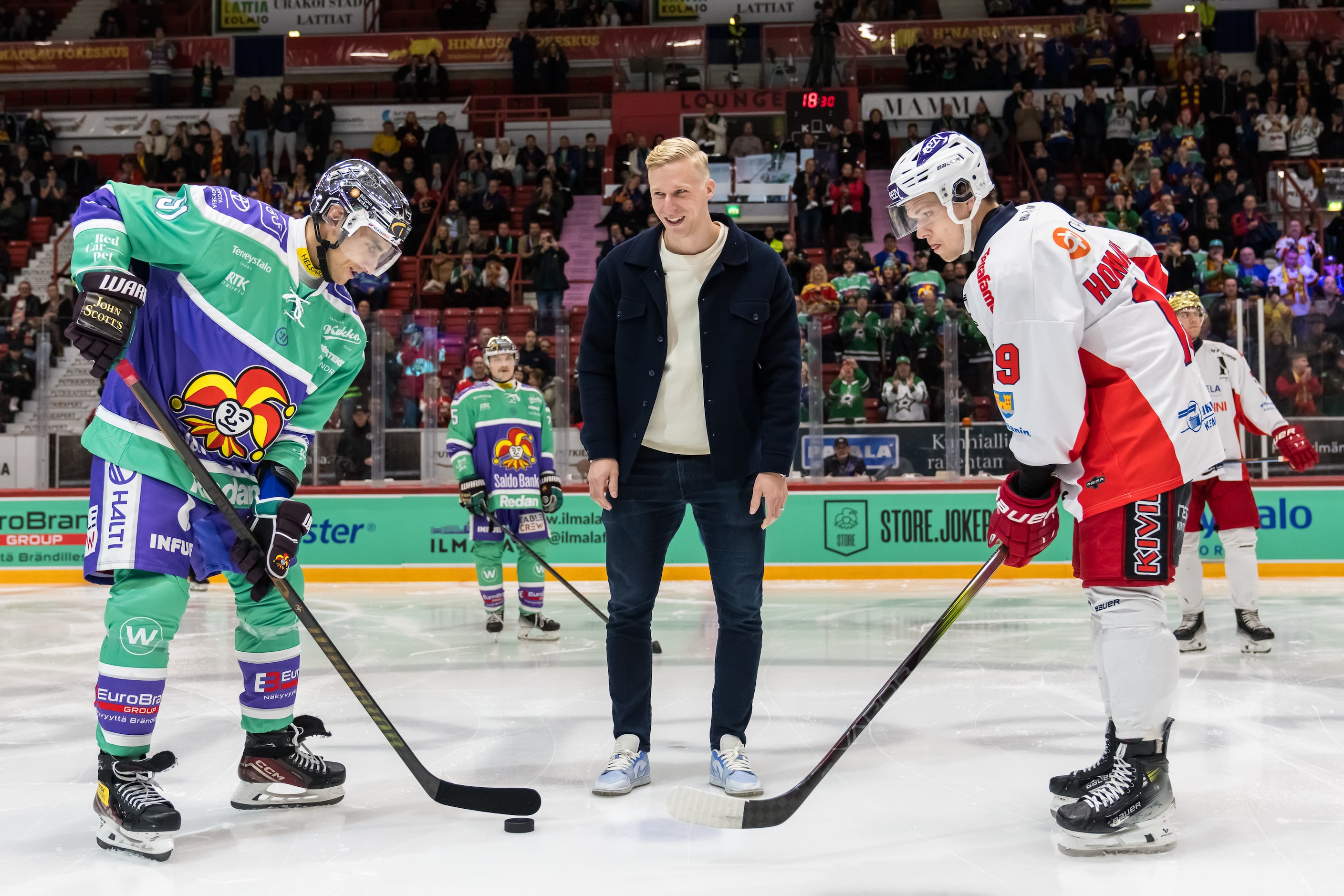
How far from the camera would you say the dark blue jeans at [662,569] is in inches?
119

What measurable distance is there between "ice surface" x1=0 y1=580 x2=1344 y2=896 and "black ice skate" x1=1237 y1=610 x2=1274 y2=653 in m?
0.07

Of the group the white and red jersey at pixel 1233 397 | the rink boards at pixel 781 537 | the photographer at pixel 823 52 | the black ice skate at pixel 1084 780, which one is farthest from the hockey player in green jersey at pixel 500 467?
the photographer at pixel 823 52

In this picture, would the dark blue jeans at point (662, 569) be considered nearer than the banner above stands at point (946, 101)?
Yes

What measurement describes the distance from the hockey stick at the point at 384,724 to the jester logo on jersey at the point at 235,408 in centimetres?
6

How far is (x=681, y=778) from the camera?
315cm

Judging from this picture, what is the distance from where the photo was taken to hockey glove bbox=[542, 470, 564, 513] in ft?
20.2

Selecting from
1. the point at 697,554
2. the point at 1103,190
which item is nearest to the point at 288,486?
the point at 697,554

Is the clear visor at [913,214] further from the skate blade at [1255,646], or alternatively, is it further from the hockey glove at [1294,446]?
the skate blade at [1255,646]

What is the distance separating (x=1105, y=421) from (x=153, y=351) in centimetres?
216

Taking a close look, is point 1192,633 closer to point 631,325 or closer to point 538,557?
point 538,557

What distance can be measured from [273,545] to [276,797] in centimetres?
68

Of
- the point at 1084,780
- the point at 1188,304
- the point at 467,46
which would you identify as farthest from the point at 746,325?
the point at 467,46

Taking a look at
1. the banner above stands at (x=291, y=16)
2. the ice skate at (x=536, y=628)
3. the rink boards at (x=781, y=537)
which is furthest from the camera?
the banner above stands at (x=291, y=16)

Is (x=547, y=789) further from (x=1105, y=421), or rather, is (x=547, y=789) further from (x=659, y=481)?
(x=1105, y=421)
